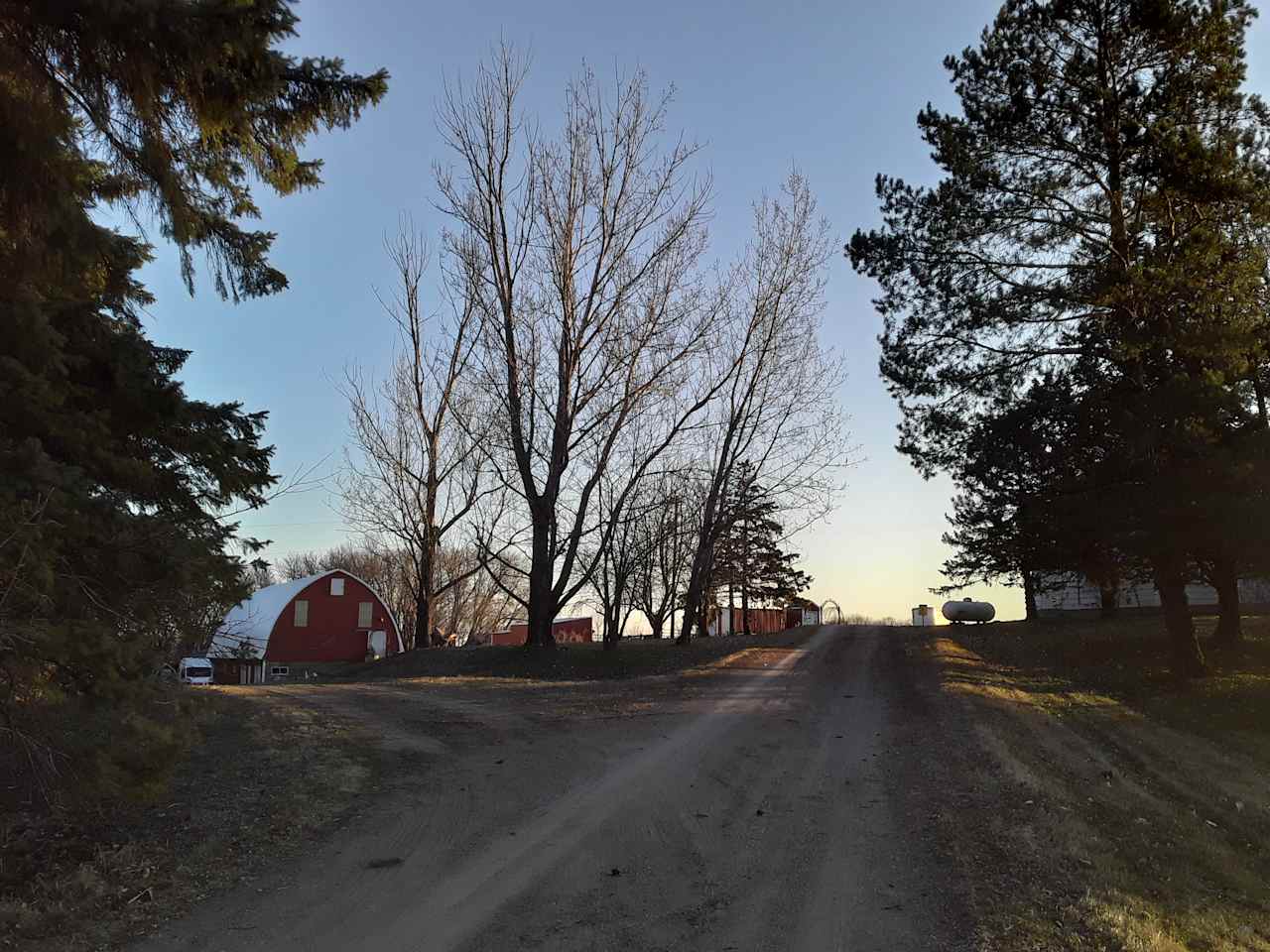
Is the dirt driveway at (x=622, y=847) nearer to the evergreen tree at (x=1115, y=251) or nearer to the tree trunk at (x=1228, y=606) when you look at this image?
the evergreen tree at (x=1115, y=251)

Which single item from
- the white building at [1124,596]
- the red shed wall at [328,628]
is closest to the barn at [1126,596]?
the white building at [1124,596]

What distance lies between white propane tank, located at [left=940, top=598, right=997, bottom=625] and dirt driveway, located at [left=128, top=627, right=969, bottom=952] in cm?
3361

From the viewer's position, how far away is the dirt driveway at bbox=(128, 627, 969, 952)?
5.09 meters

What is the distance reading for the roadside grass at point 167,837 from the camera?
5.08 metres

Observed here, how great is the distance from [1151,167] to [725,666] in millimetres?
12465

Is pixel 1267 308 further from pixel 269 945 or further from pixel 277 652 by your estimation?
pixel 277 652

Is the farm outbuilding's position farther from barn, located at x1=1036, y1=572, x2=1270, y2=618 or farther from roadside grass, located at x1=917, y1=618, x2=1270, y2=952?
roadside grass, located at x1=917, y1=618, x2=1270, y2=952

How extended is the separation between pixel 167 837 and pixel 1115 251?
1636 centimetres

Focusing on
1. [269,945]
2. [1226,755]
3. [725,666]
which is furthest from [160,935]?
[725,666]

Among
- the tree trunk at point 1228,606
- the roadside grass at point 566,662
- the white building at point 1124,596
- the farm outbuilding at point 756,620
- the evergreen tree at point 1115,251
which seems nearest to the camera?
the evergreen tree at point 1115,251

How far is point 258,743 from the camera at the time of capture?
934 centimetres

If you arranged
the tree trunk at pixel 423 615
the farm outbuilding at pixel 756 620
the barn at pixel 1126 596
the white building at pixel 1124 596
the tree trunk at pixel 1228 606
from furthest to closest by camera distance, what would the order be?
the farm outbuilding at pixel 756 620 → the white building at pixel 1124 596 → the tree trunk at pixel 423 615 → the barn at pixel 1126 596 → the tree trunk at pixel 1228 606

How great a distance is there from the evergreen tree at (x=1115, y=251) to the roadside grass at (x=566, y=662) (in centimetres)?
799

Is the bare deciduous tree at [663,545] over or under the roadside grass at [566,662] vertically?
over
